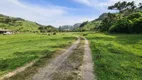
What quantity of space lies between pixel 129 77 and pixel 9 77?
10.1m

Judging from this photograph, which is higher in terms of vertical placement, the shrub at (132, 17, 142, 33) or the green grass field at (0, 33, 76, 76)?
the shrub at (132, 17, 142, 33)

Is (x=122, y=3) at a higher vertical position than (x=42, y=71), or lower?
higher

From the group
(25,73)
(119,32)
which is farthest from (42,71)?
(119,32)

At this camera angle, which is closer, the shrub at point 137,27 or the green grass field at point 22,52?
the green grass field at point 22,52

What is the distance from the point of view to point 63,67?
864 inches

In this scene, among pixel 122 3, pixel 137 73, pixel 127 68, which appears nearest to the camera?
pixel 137 73

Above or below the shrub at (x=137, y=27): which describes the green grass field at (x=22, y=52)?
below

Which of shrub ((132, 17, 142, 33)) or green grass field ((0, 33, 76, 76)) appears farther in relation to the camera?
shrub ((132, 17, 142, 33))

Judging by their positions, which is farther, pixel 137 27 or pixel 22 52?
pixel 137 27

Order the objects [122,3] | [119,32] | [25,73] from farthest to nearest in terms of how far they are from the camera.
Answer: [122,3], [119,32], [25,73]

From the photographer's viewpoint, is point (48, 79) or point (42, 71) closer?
point (48, 79)

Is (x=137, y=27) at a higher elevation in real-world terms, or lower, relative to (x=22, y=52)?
higher

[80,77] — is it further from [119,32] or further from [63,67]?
[119,32]

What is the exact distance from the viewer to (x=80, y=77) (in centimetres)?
1809
